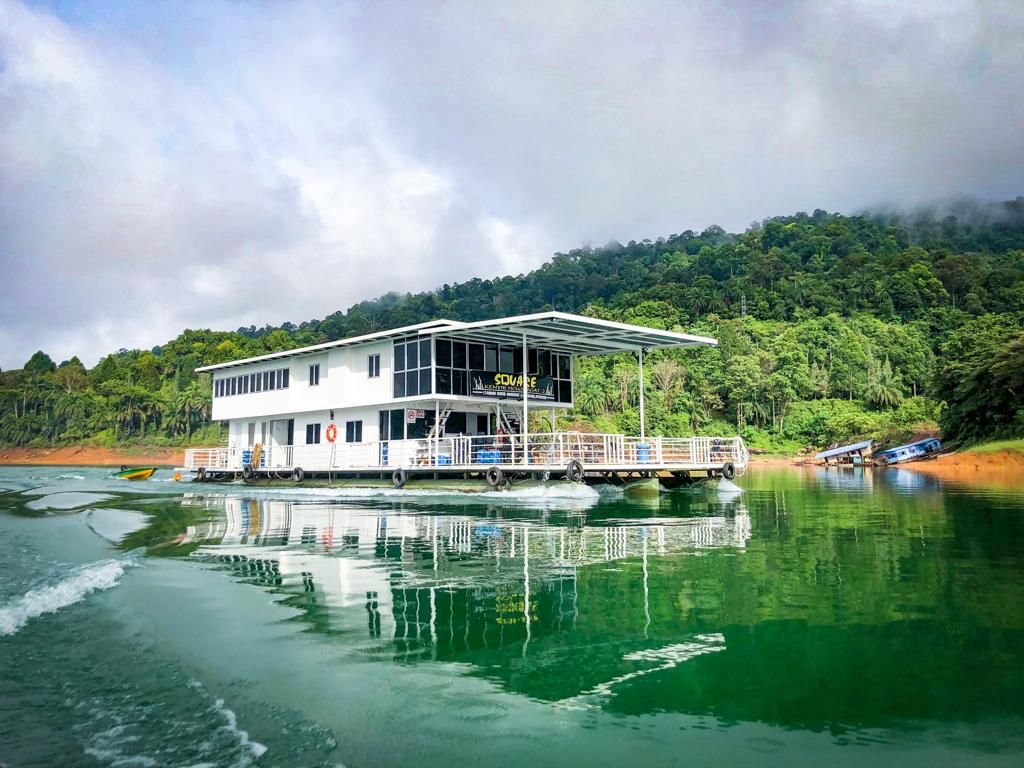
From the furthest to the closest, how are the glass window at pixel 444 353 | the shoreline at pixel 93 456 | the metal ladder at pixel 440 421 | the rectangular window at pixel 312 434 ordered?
the shoreline at pixel 93 456, the rectangular window at pixel 312 434, the glass window at pixel 444 353, the metal ladder at pixel 440 421

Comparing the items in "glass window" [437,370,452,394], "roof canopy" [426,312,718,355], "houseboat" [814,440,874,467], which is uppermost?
"roof canopy" [426,312,718,355]

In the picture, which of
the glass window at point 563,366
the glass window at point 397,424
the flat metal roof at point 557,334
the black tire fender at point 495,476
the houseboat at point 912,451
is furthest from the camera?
the houseboat at point 912,451

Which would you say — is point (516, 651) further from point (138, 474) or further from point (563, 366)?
point (138, 474)

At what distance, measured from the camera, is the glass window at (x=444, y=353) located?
27.9 m

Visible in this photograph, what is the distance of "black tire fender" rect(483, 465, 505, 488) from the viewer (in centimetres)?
2377

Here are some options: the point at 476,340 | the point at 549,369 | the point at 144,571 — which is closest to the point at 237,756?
the point at 144,571

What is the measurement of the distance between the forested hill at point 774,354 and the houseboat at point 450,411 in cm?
2806

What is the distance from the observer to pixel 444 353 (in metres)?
28.1

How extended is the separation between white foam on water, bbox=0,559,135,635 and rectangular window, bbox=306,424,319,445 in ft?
74.2

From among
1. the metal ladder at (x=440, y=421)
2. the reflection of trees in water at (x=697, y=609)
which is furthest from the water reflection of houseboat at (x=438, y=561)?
the metal ladder at (x=440, y=421)

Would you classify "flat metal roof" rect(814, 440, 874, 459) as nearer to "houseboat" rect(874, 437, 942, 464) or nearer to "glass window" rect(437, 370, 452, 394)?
"houseboat" rect(874, 437, 942, 464)

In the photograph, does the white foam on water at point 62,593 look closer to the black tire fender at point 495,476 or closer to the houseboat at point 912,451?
the black tire fender at point 495,476

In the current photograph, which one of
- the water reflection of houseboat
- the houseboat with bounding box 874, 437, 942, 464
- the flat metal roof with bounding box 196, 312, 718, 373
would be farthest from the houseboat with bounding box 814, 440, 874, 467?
the water reflection of houseboat

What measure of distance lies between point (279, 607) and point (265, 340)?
8914 cm
